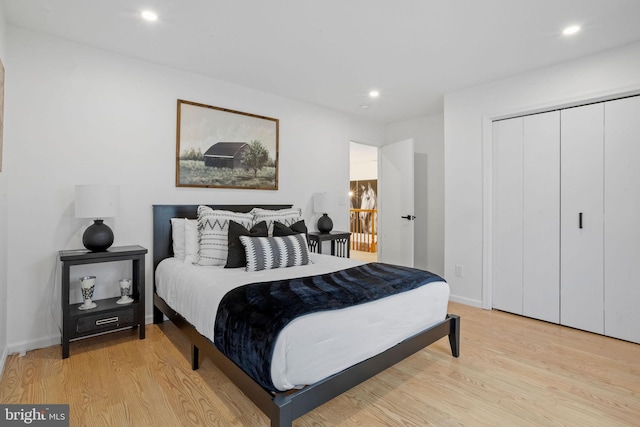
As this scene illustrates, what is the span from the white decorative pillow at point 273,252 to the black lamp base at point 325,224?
4.38 ft

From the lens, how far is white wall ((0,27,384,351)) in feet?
8.18

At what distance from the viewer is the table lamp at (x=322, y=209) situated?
4164 mm

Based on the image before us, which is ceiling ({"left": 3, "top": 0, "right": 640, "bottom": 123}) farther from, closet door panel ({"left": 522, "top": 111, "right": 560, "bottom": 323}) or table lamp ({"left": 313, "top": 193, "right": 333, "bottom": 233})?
table lamp ({"left": 313, "top": 193, "right": 333, "bottom": 233})

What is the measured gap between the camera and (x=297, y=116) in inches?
165

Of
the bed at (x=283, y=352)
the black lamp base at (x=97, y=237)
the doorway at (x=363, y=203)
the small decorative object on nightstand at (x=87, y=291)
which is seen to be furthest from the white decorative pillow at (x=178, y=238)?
the doorway at (x=363, y=203)

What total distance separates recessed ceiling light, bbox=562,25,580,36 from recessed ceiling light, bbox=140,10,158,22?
307 centimetres

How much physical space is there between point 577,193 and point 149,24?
3.91 metres

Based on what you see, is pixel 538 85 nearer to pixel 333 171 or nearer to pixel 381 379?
pixel 333 171

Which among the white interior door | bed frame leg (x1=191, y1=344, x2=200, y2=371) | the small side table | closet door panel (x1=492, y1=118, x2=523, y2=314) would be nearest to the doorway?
the white interior door

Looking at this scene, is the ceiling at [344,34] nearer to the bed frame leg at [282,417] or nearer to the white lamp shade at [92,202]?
the white lamp shade at [92,202]

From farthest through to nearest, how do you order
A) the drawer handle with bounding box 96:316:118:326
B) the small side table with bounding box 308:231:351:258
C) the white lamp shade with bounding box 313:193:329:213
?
the white lamp shade with bounding box 313:193:329:213 → the small side table with bounding box 308:231:351:258 → the drawer handle with bounding box 96:316:118:326

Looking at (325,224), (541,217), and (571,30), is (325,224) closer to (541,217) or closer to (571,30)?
(541,217)

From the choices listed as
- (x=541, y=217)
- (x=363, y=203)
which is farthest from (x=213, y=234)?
(x=363, y=203)

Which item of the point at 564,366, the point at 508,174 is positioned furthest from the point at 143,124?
the point at 564,366
